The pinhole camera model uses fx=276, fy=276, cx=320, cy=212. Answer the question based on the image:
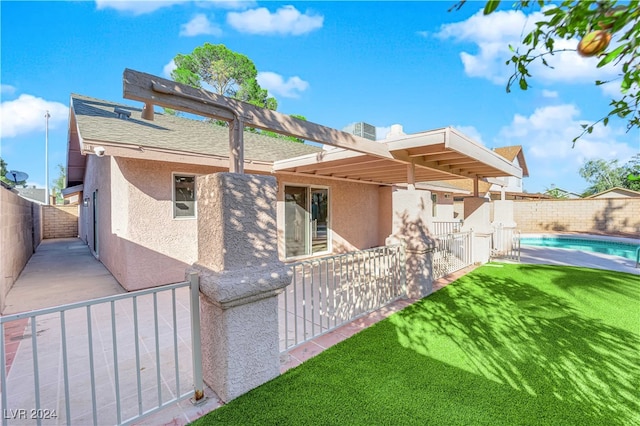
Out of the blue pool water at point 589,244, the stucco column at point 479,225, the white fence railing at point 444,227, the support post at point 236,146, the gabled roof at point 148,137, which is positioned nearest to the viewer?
the support post at point 236,146

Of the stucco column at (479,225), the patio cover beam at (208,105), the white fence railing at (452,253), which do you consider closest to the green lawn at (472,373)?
the white fence railing at (452,253)

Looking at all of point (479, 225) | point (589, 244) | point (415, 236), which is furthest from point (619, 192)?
point (415, 236)

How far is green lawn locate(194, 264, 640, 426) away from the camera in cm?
250

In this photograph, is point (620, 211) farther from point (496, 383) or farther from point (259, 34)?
point (259, 34)

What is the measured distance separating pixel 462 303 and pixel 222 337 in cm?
470

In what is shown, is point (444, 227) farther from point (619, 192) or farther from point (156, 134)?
point (619, 192)

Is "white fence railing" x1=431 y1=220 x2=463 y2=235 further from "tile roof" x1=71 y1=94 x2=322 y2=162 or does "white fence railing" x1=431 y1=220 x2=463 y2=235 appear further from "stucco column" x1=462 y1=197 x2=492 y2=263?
"tile roof" x1=71 y1=94 x2=322 y2=162

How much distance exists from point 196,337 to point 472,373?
119 inches

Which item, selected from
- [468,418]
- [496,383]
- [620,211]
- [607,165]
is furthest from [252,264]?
[607,165]

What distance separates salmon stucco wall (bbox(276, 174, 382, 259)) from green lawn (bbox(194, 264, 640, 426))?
18.6 ft

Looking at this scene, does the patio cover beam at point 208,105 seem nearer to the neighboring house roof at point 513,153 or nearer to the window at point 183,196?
the window at point 183,196

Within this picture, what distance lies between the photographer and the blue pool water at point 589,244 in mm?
12123

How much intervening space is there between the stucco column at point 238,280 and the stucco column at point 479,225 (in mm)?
7989

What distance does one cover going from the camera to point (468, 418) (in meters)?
2.46
